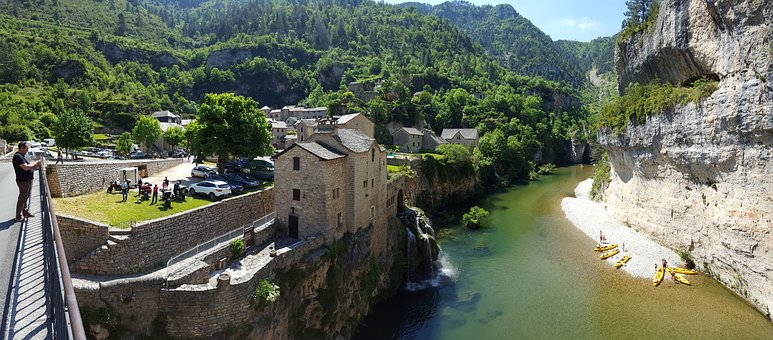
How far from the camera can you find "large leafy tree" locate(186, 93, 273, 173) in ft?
112

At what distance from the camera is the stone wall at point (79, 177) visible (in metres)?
22.9

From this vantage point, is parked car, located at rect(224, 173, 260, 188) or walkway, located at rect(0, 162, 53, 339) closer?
walkway, located at rect(0, 162, 53, 339)

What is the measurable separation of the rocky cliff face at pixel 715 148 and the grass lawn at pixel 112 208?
35.5 meters

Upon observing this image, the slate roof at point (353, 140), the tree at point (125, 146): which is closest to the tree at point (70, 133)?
the tree at point (125, 146)

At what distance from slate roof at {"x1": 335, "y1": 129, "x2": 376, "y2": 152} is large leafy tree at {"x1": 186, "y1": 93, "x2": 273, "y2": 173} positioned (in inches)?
360

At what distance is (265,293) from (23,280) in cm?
1236

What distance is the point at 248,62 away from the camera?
485 feet

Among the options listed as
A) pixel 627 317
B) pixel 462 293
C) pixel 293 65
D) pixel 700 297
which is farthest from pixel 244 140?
pixel 293 65

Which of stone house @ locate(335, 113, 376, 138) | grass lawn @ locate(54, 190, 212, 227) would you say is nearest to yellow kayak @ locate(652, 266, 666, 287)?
stone house @ locate(335, 113, 376, 138)

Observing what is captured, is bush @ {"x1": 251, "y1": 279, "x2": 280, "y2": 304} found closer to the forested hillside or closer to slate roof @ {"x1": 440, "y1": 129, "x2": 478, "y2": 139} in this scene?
the forested hillside

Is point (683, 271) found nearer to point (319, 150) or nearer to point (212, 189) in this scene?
point (319, 150)

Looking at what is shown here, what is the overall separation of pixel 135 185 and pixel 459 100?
92083 mm

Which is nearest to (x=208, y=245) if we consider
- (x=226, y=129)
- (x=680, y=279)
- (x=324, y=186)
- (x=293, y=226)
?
(x=293, y=226)

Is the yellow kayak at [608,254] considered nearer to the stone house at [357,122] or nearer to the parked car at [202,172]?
the stone house at [357,122]
